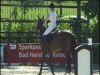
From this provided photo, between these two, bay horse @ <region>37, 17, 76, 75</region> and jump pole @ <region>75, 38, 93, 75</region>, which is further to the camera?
bay horse @ <region>37, 17, 76, 75</region>

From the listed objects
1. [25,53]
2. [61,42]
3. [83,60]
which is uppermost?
[83,60]

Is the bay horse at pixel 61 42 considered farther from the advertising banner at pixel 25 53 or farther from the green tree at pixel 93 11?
the green tree at pixel 93 11

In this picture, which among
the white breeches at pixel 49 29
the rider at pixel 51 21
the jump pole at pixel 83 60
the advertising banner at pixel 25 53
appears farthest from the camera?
the advertising banner at pixel 25 53

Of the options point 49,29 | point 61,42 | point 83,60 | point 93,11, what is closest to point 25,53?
point 61,42

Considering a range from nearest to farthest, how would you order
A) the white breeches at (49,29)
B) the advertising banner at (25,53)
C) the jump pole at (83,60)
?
the jump pole at (83,60), the white breeches at (49,29), the advertising banner at (25,53)

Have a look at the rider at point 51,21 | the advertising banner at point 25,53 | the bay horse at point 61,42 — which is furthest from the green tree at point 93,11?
the rider at point 51,21

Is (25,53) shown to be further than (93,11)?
No

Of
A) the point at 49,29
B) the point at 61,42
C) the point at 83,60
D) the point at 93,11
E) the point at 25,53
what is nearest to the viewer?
the point at 83,60

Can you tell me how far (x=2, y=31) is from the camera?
681 inches

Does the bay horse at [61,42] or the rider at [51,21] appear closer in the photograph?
the rider at [51,21]

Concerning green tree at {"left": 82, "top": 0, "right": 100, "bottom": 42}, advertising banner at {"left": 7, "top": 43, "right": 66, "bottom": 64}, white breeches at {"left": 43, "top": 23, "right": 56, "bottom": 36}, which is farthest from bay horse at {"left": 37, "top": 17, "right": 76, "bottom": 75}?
green tree at {"left": 82, "top": 0, "right": 100, "bottom": 42}

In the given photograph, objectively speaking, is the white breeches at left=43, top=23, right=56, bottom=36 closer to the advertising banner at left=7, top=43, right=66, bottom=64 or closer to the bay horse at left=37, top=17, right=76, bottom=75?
the bay horse at left=37, top=17, right=76, bottom=75

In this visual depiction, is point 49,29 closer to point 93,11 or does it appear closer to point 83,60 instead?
point 93,11

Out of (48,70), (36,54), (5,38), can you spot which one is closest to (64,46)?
(48,70)
